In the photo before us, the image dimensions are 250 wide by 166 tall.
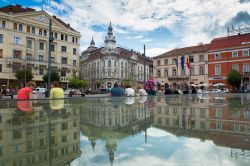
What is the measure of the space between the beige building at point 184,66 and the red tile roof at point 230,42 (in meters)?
2.33

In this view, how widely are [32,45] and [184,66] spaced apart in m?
36.0

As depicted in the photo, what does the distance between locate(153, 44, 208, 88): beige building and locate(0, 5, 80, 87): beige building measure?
72.4ft

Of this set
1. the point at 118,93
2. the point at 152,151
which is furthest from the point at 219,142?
the point at 118,93

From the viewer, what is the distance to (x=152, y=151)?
2.30 metres

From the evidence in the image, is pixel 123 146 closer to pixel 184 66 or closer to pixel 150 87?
pixel 150 87

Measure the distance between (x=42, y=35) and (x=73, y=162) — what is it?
56078mm

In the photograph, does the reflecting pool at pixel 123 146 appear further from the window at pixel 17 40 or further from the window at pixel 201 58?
the window at pixel 201 58

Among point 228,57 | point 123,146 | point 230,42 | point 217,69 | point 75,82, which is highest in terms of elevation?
point 230,42

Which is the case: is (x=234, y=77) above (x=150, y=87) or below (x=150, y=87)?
above

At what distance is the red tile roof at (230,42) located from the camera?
176 ft

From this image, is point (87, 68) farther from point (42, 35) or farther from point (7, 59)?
point (7, 59)

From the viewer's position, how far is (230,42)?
55.4 metres

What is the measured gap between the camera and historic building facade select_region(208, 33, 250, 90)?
5300cm

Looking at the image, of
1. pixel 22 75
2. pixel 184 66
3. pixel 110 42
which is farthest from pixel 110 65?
pixel 22 75
